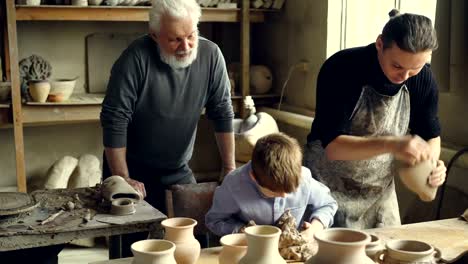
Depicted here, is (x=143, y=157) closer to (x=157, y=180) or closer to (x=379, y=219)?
(x=157, y=180)

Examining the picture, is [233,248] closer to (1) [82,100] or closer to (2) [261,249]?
(2) [261,249]

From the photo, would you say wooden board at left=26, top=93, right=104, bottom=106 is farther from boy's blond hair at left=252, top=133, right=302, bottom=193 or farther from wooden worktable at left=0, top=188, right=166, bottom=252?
boy's blond hair at left=252, top=133, right=302, bottom=193

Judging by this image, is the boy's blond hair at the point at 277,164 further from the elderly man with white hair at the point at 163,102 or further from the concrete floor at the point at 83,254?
the concrete floor at the point at 83,254

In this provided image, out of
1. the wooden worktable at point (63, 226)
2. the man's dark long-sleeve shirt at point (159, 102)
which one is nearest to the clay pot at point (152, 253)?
the wooden worktable at point (63, 226)

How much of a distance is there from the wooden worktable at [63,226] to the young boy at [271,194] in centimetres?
34

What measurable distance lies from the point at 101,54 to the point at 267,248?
3.70 metres

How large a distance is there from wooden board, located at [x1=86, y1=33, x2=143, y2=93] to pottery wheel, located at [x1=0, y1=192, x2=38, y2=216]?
2530 mm

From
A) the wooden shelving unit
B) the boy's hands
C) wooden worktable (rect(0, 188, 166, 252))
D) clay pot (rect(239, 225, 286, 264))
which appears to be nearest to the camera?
clay pot (rect(239, 225, 286, 264))

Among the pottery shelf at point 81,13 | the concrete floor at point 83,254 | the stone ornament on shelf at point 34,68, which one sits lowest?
the concrete floor at point 83,254

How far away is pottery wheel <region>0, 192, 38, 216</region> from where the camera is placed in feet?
7.47

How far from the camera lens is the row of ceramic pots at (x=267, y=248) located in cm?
142

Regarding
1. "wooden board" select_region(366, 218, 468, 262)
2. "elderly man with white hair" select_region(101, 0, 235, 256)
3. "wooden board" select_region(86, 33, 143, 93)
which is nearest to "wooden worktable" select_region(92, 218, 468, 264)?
"wooden board" select_region(366, 218, 468, 262)

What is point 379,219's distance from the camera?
251 centimetres

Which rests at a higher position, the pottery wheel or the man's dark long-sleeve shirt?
the man's dark long-sleeve shirt
